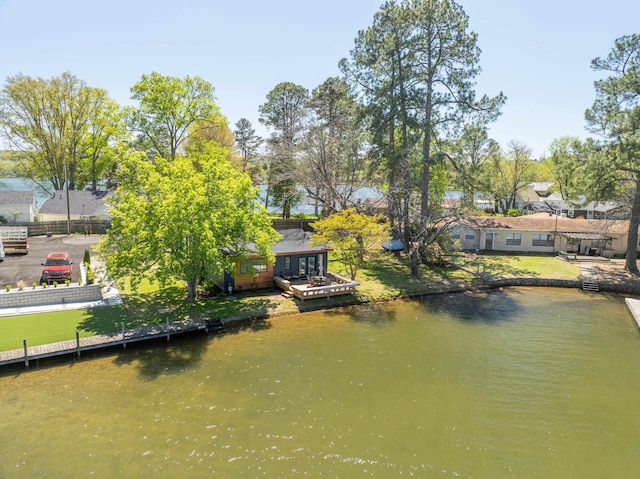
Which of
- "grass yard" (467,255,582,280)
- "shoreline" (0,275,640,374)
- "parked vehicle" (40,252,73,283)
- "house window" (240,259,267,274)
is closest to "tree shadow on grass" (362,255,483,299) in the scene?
"shoreline" (0,275,640,374)

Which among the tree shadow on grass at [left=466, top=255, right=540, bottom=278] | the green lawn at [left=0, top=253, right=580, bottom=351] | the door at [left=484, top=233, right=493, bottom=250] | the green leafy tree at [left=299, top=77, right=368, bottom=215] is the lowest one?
the green lawn at [left=0, top=253, right=580, bottom=351]

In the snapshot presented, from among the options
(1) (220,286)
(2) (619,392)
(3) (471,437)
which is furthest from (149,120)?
(2) (619,392)

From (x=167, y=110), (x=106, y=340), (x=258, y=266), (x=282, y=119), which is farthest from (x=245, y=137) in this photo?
(x=106, y=340)

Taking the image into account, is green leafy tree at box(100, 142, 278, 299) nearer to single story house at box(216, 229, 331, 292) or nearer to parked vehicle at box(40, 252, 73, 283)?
single story house at box(216, 229, 331, 292)

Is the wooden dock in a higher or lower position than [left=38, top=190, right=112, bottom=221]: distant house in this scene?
lower

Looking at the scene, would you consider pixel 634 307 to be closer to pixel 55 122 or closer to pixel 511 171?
pixel 511 171

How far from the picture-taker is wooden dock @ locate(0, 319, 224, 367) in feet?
48.9

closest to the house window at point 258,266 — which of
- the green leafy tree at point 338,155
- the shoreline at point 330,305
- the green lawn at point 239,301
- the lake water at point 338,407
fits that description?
the green lawn at point 239,301

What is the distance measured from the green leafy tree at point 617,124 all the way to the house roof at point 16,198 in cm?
5256

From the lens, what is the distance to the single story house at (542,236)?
3581 centimetres

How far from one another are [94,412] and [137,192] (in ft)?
39.0

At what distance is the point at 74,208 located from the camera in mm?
43781

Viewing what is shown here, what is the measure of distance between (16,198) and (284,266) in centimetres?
3600

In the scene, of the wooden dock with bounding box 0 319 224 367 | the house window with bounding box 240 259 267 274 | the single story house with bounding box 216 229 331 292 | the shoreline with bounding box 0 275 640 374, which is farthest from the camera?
the single story house with bounding box 216 229 331 292
